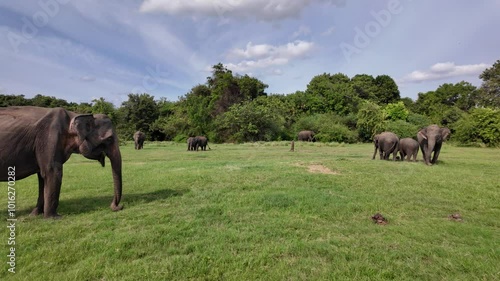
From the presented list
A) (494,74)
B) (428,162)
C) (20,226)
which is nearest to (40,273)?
(20,226)

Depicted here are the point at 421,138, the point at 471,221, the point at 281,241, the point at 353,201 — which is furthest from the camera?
the point at 421,138

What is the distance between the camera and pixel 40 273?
153 inches

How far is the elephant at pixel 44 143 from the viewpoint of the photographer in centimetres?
589

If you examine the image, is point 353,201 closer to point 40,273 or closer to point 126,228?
point 126,228

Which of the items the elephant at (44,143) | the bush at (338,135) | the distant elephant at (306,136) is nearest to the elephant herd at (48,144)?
the elephant at (44,143)

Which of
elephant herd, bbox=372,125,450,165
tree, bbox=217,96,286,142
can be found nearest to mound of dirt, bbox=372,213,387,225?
elephant herd, bbox=372,125,450,165

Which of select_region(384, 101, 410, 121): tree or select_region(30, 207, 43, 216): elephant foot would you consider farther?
select_region(384, 101, 410, 121): tree

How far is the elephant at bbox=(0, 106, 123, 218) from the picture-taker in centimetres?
589

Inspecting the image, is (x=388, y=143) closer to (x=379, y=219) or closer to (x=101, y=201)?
(x=379, y=219)

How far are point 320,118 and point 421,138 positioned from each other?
1201 inches

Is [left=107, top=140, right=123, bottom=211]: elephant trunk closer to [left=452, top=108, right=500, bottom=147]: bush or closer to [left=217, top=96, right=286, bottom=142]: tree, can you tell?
[left=217, top=96, right=286, bottom=142]: tree

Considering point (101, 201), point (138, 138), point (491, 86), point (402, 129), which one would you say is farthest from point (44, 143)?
point (491, 86)

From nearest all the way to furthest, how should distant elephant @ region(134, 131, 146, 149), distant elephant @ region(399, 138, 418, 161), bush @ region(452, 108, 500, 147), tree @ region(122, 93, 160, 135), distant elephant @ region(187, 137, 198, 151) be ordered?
distant elephant @ region(399, 138, 418, 161) → distant elephant @ region(187, 137, 198, 151) → distant elephant @ region(134, 131, 146, 149) → bush @ region(452, 108, 500, 147) → tree @ region(122, 93, 160, 135)

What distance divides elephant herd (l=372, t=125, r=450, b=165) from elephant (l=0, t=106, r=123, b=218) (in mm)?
15039
